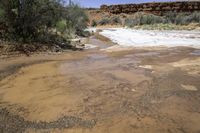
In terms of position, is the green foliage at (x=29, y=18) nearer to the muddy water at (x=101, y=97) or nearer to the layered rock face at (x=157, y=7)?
the muddy water at (x=101, y=97)

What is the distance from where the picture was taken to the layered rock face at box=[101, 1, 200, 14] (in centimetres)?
5672

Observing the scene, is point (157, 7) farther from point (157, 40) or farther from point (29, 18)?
point (29, 18)

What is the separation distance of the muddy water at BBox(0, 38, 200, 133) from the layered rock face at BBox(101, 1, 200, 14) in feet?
155

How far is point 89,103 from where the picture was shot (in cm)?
719

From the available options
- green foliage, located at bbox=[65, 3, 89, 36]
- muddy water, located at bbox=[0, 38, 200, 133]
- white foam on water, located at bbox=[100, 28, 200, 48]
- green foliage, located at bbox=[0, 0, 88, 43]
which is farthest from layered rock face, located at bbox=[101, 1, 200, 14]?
muddy water, located at bbox=[0, 38, 200, 133]

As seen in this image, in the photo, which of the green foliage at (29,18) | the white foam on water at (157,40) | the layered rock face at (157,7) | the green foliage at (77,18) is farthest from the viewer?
the layered rock face at (157,7)

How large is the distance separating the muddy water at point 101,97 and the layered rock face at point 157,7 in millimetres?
47148

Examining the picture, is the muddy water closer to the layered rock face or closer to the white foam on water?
the white foam on water

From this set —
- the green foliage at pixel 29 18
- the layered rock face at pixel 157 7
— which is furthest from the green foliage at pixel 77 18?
the layered rock face at pixel 157 7

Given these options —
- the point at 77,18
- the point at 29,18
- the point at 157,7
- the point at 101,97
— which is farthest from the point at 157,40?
the point at 157,7

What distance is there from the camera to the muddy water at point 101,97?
5.98 metres

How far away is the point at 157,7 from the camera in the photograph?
61531mm

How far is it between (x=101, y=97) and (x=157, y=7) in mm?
56469

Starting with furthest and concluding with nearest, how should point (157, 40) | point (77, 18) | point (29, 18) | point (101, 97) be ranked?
point (77, 18)
point (157, 40)
point (29, 18)
point (101, 97)
